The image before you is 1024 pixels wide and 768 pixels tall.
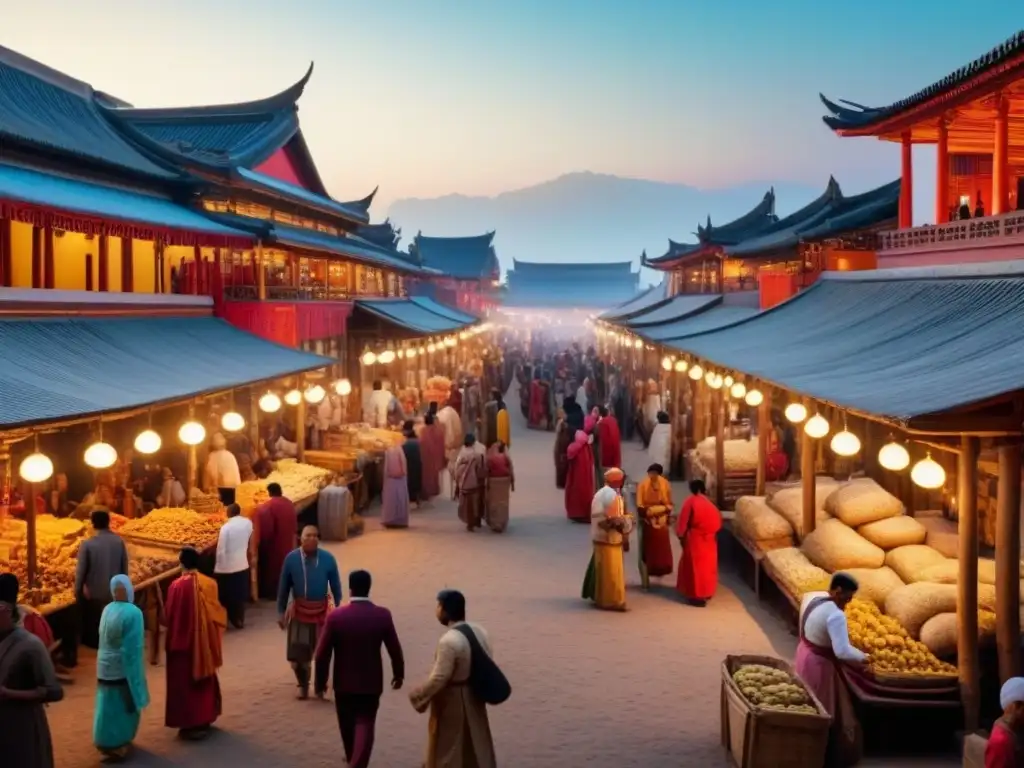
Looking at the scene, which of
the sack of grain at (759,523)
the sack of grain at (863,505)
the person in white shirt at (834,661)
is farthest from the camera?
the sack of grain at (759,523)

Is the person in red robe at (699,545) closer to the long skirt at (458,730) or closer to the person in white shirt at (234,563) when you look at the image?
the person in white shirt at (234,563)

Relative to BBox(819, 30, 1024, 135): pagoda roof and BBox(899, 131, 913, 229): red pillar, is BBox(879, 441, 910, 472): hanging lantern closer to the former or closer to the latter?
BBox(819, 30, 1024, 135): pagoda roof

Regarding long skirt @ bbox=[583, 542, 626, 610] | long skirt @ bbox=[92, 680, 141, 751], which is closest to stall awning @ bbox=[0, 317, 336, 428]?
long skirt @ bbox=[92, 680, 141, 751]

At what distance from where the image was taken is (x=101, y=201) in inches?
546

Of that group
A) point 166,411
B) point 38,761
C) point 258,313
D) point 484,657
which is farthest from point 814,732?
point 258,313

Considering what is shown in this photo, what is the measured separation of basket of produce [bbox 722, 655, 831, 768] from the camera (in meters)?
6.81

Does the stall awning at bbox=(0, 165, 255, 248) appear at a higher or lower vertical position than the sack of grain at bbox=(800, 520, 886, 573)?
higher

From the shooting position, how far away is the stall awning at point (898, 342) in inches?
297

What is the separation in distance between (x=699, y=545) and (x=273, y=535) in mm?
5006

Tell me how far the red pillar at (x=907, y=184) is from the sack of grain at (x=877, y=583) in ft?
26.4

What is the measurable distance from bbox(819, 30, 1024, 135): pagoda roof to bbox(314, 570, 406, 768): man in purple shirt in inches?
342

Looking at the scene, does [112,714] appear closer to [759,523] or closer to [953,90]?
[759,523]

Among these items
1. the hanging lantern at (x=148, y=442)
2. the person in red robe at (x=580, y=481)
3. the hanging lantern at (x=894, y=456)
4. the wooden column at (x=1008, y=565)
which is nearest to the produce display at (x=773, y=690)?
the wooden column at (x=1008, y=565)

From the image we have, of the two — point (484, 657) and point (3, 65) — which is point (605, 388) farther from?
point (484, 657)
